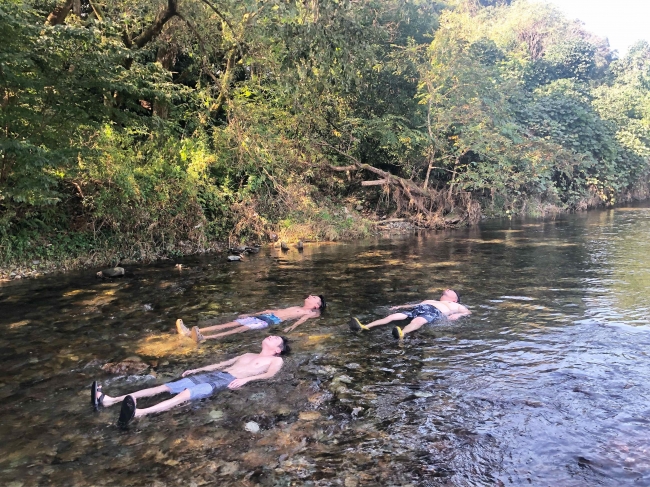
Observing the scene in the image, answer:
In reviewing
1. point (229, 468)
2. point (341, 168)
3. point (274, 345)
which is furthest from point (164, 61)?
point (229, 468)

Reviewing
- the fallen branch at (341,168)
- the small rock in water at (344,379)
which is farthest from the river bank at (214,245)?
the small rock in water at (344,379)

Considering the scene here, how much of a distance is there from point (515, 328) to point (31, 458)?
244 inches

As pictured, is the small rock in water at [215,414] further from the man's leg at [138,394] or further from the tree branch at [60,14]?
the tree branch at [60,14]

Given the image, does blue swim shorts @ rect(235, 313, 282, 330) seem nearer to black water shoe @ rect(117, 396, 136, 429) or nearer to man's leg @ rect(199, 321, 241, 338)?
man's leg @ rect(199, 321, 241, 338)

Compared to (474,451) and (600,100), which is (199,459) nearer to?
(474,451)

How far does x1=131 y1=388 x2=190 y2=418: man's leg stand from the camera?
435 centimetres

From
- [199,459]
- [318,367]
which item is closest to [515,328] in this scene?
[318,367]

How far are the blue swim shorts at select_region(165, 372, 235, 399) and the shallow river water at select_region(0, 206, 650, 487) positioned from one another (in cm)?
15

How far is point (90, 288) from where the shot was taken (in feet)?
33.2

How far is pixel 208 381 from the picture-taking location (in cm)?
496

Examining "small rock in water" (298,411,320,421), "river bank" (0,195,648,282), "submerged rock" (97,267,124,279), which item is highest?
"river bank" (0,195,648,282)

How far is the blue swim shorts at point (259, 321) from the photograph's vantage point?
23.8 ft

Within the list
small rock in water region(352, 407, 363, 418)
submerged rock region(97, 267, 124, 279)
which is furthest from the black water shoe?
submerged rock region(97, 267, 124, 279)

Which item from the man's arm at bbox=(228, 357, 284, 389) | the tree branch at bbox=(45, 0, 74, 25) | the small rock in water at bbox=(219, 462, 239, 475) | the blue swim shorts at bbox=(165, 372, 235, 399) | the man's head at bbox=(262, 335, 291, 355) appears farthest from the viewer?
the tree branch at bbox=(45, 0, 74, 25)
